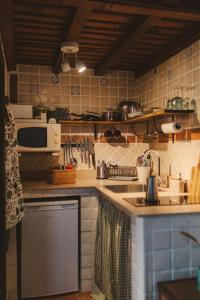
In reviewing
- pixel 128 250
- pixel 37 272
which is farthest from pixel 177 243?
pixel 37 272

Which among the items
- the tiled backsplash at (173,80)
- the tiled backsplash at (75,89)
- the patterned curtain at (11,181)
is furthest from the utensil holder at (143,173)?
the patterned curtain at (11,181)

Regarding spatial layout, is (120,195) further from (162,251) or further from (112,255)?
(162,251)

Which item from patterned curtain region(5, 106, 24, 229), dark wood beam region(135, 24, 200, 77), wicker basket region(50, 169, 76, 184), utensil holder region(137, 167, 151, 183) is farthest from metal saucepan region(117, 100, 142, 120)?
patterned curtain region(5, 106, 24, 229)

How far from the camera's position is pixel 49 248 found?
2480mm

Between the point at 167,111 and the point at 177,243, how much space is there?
1015 mm

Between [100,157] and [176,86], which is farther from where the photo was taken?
[100,157]

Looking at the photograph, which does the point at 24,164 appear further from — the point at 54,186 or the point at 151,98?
the point at 151,98

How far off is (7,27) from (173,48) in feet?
4.49

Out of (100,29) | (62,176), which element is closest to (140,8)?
(100,29)

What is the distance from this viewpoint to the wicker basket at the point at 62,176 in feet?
9.14

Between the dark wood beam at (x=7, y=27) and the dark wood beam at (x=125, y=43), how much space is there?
882mm

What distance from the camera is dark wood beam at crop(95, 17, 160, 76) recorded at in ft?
6.63

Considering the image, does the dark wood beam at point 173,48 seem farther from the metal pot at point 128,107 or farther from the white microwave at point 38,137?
the white microwave at point 38,137

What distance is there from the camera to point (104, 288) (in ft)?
7.58
